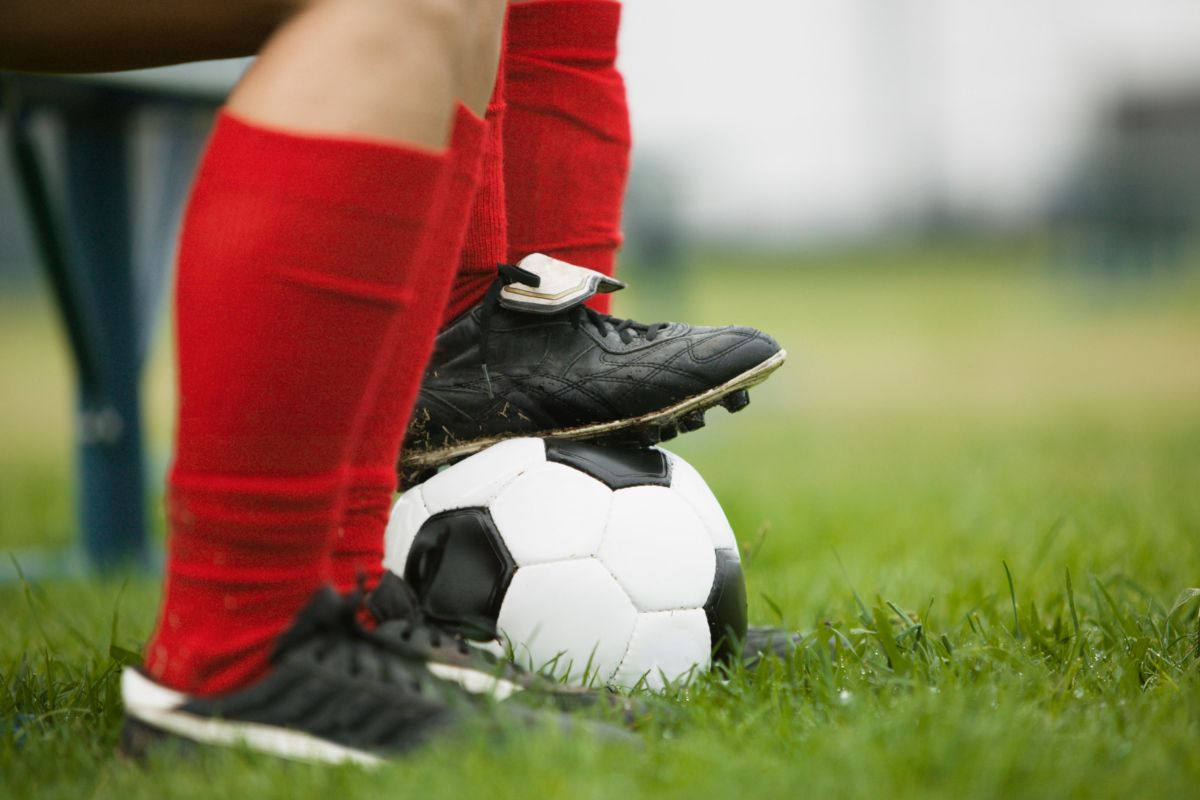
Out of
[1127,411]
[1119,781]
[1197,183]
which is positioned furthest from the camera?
[1197,183]

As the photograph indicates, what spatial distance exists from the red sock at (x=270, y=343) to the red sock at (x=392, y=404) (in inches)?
2.8

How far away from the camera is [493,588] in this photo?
1.46 meters

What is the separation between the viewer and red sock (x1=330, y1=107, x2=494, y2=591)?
3.88 ft

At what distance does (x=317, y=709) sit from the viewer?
109 cm

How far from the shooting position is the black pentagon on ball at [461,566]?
1.45 m

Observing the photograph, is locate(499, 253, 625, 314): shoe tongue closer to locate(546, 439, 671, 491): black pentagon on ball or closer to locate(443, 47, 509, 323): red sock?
locate(443, 47, 509, 323): red sock

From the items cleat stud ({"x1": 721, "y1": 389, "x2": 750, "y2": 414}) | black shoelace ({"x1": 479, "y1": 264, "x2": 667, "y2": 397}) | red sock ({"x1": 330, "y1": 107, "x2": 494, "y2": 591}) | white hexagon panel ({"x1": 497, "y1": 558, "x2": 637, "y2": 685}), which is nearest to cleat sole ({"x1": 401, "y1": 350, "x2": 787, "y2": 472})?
cleat stud ({"x1": 721, "y1": 389, "x2": 750, "y2": 414})

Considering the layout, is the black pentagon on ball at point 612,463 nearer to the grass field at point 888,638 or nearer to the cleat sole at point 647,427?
the cleat sole at point 647,427

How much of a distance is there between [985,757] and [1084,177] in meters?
20.0

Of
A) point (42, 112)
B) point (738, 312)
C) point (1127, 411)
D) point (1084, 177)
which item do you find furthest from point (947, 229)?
point (42, 112)

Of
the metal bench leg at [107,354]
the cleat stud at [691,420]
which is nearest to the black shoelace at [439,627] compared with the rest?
the cleat stud at [691,420]

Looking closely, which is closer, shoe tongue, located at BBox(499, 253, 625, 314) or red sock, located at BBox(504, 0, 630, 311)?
shoe tongue, located at BBox(499, 253, 625, 314)

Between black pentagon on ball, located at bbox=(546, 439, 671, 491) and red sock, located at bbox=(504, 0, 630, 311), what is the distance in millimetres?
319

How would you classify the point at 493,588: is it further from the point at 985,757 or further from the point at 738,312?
the point at 738,312
